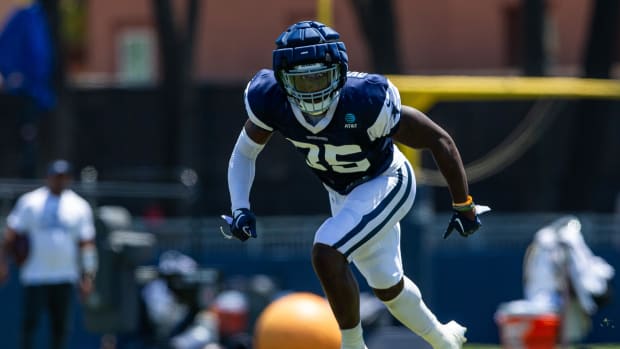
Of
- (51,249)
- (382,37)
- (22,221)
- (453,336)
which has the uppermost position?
(453,336)

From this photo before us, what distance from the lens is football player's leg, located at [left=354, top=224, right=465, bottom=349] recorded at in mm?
7039

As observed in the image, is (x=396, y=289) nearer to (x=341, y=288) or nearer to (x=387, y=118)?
(x=341, y=288)

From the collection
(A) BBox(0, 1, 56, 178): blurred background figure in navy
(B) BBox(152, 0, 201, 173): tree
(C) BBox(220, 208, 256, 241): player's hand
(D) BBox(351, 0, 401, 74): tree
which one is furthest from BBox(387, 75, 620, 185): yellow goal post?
(B) BBox(152, 0, 201, 173): tree

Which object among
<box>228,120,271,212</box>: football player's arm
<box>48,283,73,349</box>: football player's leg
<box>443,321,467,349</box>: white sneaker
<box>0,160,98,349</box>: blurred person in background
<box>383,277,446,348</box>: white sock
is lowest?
<box>48,283,73,349</box>: football player's leg

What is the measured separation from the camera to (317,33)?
269 inches

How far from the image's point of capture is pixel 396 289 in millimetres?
7055

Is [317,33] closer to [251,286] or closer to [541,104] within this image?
[251,286]

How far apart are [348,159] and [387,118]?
317 millimetres

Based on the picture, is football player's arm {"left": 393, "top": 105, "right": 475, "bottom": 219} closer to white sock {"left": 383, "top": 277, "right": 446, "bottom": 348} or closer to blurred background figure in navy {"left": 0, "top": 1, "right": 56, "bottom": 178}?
white sock {"left": 383, "top": 277, "right": 446, "bottom": 348}

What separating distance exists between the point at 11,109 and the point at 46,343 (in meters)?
9.76

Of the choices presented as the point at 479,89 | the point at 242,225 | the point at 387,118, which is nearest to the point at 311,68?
the point at 387,118

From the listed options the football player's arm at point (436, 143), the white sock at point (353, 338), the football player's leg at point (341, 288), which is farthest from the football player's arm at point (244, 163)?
the white sock at point (353, 338)

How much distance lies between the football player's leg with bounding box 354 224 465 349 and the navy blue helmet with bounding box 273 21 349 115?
0.78m

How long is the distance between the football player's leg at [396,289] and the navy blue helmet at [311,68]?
0.78 meters
